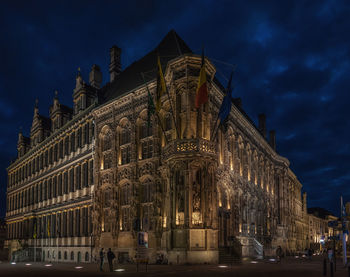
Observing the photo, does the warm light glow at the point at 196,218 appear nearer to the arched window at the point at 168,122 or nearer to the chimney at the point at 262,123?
the arched window at the point at 168,122

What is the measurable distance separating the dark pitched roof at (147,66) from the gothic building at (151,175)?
6.0 inches

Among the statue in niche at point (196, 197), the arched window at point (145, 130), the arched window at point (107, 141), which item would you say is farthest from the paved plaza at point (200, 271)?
the arched window at point (107, 141)

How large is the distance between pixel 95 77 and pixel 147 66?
11917mm

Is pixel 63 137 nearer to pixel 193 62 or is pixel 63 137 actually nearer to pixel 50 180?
pixel 50 180

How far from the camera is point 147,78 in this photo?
121 feet

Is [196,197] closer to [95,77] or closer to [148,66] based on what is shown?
[148,66]

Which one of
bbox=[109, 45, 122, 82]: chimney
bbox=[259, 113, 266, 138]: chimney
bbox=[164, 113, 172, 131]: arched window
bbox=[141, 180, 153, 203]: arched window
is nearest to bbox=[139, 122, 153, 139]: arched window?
bbox=[164, 113, 172, 131]: arched window

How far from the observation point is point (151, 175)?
32.9 metres

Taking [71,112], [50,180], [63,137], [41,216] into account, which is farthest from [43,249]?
[71,112]

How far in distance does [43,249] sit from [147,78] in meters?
27.8

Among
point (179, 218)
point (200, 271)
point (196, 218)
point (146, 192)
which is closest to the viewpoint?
point (200, 271)

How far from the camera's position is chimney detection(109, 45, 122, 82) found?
48.0 metres

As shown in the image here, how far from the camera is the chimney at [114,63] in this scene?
157 feet

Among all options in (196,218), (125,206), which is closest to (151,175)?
(125,206)
